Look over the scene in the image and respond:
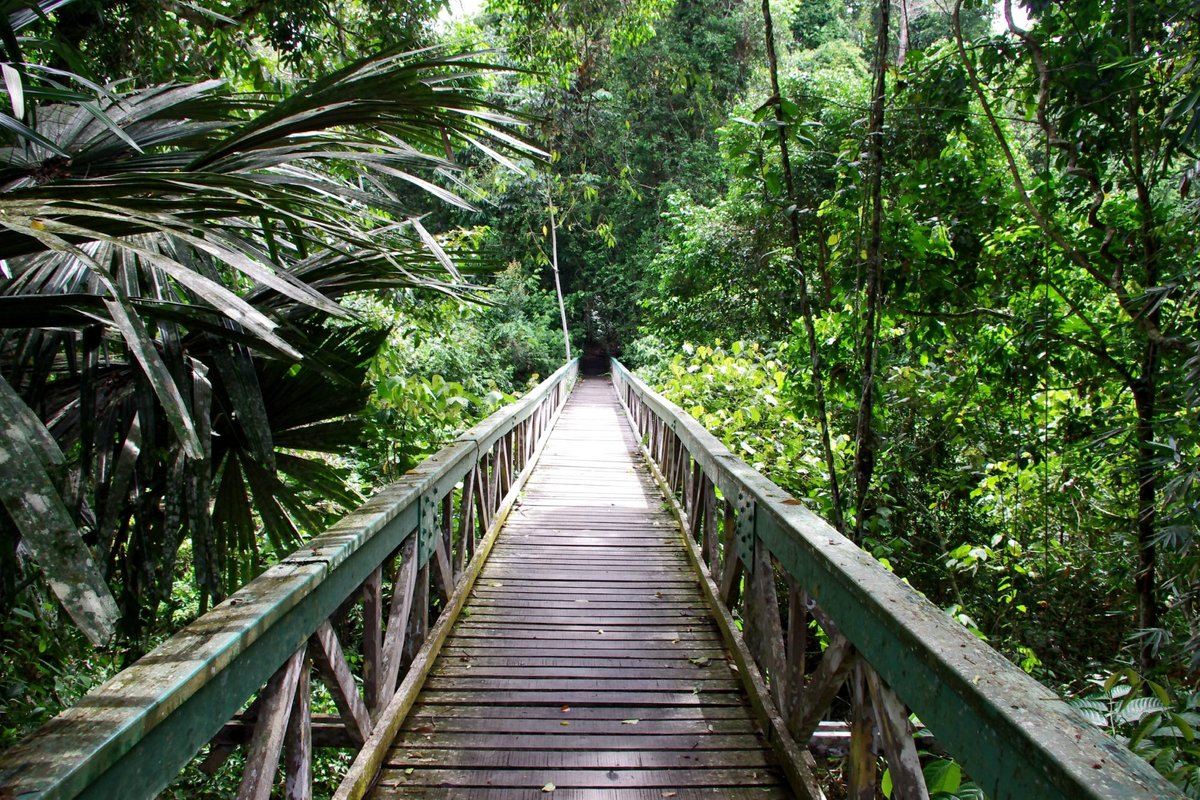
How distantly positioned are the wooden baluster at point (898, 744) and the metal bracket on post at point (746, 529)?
1.18 meters

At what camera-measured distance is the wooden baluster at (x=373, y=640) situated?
2324 millimetres

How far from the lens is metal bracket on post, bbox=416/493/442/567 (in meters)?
2.84

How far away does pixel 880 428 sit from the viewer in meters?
6.97

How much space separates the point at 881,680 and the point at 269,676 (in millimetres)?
1336

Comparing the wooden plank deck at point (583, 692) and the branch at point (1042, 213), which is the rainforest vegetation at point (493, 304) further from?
the wooden plank deck at point (583, 692)

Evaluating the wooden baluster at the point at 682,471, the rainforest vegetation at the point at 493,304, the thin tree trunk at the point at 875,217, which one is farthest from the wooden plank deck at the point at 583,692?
the thin tree trunk at the point at 875,217

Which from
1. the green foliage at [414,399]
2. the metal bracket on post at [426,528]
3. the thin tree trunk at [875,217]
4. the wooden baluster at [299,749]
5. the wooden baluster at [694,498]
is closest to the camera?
the wooden baluster at [299,749]

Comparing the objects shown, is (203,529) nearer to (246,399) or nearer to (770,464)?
(246,399)

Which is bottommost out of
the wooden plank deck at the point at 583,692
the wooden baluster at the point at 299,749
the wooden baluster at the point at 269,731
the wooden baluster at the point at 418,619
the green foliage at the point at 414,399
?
the wooden plank deck at the point at 583,692

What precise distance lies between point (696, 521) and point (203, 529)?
10.7ft

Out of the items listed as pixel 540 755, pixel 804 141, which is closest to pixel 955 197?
pixel 804 141

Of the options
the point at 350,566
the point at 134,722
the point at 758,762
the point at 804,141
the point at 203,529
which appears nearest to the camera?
the point at 134,722

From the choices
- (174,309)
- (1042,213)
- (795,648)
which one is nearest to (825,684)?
(795,648)

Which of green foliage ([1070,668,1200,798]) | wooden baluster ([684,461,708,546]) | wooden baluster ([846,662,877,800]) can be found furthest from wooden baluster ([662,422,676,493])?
wooden baluster ([846,662,877,800])
